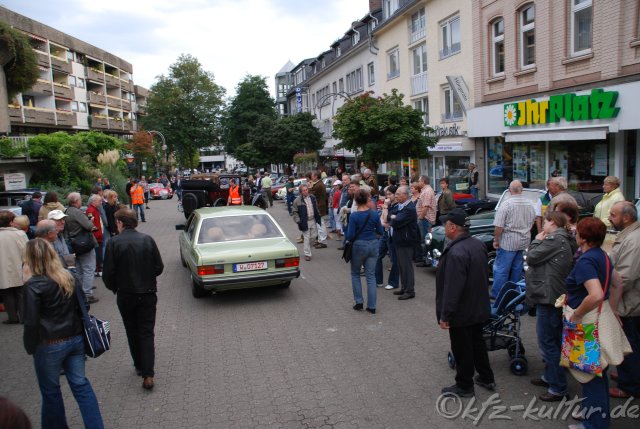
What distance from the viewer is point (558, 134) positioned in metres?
14.6

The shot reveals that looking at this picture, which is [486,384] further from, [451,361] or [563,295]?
[563,295]

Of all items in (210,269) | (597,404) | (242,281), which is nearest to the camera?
(597,404)

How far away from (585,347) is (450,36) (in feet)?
66.8


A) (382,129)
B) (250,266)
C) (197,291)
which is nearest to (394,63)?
(382,129)

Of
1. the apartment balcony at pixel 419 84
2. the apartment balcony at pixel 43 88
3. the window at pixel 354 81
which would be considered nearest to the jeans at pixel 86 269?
the apartment balcony at pixel 419 84

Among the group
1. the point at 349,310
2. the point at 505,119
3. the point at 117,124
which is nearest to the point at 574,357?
the point at 349,310

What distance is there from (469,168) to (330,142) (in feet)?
80.9

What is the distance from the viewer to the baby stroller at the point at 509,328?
207 inches

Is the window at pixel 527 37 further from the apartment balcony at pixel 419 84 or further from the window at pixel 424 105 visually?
the window at pixel 424 105

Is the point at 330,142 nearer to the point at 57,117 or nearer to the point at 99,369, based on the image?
the point at 57,117

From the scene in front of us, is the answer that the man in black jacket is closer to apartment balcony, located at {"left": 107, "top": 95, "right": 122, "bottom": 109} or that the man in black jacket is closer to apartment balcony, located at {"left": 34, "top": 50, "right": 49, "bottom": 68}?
apartment balcony, located at {"left": 34, "top": 50, "right": 49, "bottom": 68}

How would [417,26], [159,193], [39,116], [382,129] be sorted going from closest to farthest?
[382,129] < [417,26] < [159,193] < [39,116]

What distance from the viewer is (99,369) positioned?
596 centimetres

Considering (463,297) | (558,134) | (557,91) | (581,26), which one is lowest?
(463,297)
